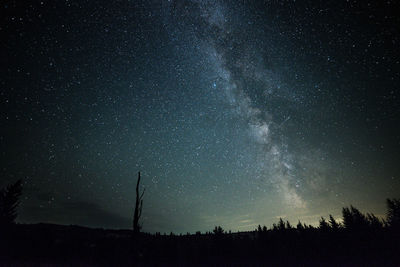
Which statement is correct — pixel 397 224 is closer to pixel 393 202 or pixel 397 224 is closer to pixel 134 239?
pixel 393 202

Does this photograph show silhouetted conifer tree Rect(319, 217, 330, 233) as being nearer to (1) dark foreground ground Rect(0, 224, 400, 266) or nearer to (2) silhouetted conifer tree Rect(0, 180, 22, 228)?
(1) dark foreground ground Rect(0, 224, 400, 266)

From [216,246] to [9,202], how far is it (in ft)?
127

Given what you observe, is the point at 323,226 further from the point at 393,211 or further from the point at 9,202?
the point at 9,202

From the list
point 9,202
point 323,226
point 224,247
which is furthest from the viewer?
point 323,226

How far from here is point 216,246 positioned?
40.4 meters

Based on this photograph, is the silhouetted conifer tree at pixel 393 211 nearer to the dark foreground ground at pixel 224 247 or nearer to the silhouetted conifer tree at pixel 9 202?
the dark foreground ground at pixel 224 247

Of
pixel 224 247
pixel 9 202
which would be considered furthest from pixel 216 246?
pixel 9 202

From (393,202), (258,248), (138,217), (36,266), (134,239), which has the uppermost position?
(393,202)

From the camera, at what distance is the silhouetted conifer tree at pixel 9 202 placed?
2738cm

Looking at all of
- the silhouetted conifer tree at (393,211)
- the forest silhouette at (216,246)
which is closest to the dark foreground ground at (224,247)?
the forest silhouette at (216,246)

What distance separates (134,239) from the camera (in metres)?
13.6

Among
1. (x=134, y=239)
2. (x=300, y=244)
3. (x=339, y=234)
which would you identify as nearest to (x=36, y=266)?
(x=134, y=239)

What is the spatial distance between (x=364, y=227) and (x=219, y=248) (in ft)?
144

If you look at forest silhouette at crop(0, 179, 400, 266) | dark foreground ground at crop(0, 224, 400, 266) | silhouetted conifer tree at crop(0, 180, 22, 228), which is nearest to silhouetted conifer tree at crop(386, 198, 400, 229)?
forest silhouette at crop(0, 179, 400, 266)
